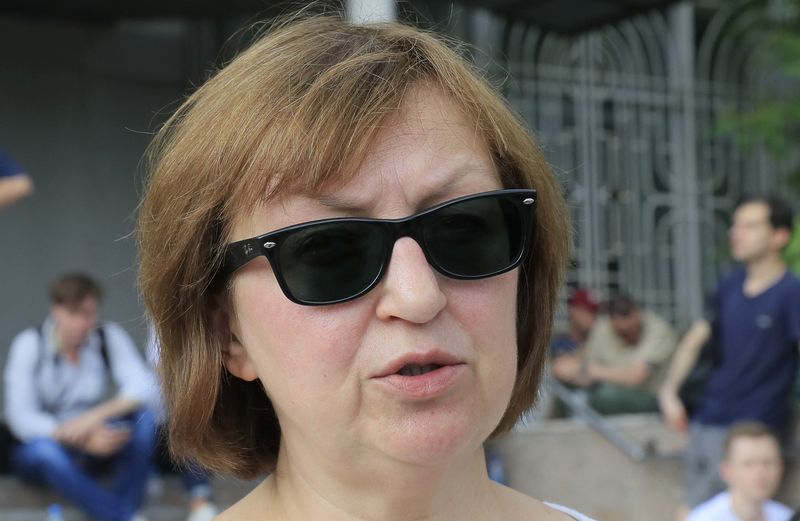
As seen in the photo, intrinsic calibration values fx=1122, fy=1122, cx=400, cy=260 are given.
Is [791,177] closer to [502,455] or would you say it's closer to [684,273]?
[684,273]

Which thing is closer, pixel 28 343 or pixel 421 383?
pixel 421 383

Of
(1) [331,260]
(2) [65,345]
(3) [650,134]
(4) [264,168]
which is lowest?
(2) [65,345]

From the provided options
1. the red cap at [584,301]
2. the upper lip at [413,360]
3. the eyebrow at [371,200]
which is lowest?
the red cap at [584,301]

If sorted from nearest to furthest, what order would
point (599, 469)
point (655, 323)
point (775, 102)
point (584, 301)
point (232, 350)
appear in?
1. point (232, 350)
2. point (599, 469)
3. point (655, 323)
4. point (584, 301)
5. point (775, 102)

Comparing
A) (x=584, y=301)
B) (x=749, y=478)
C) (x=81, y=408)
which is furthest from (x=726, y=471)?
(x=81, y=408)

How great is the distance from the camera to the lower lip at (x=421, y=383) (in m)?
1.17

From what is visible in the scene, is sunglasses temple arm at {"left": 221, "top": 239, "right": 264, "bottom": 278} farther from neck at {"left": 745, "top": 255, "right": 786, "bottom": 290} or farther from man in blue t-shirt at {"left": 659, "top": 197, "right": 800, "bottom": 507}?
neck at {"left": 745, "top": 255, "right": 786, "bottom": 290}

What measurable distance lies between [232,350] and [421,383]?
32 cm

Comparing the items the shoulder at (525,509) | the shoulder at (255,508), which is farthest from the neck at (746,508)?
the shoulder at (255,508)

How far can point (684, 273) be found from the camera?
1022 cm

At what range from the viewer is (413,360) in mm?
1177

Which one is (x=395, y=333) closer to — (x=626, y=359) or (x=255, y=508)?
(x=255, y=508)

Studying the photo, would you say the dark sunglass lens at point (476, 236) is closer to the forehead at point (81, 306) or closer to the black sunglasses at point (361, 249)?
the black sunglasses at point (361, 249)

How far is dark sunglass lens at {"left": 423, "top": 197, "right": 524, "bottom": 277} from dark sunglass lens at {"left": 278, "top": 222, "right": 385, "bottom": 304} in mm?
67
